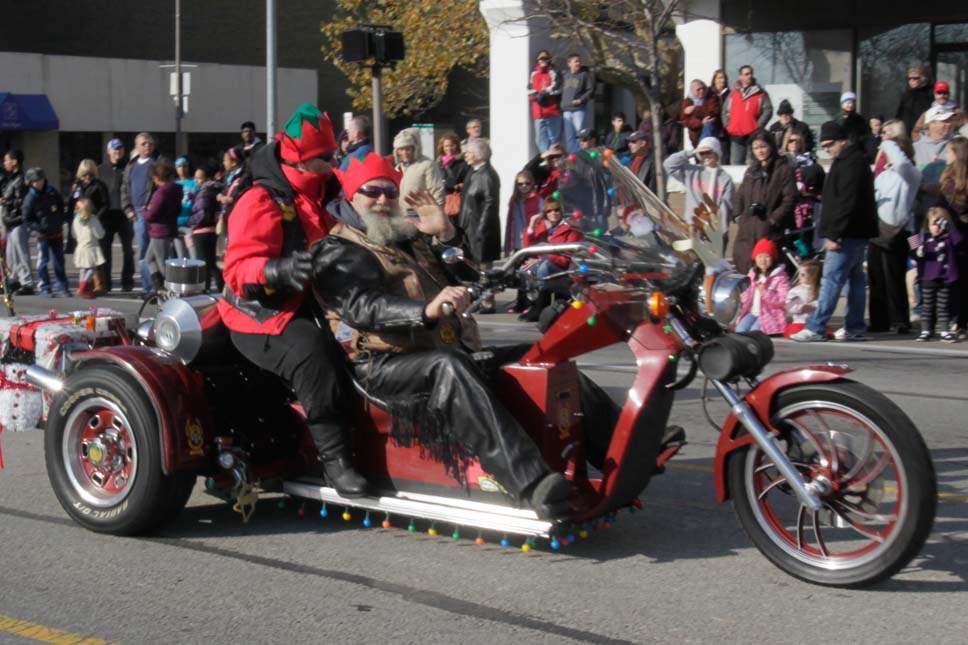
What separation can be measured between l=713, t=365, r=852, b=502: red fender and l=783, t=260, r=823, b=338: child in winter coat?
8215mm

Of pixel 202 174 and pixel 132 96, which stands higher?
pixel 132 96

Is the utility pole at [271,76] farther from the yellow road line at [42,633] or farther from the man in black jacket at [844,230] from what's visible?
the yellow road line at [42,633]

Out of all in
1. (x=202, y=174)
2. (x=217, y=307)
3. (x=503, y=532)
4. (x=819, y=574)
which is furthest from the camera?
(x=202, y=174)

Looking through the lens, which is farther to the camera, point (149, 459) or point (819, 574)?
point (149, 459)

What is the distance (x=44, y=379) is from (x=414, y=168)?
26.0ft

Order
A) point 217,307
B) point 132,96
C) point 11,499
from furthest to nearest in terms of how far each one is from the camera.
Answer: point 132,96, point 11,499, point 217,307

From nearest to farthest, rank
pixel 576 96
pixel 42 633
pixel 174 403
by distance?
pixel 42 633 → pixel 174 403 → pixel 576 96

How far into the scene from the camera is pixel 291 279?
5.80 m

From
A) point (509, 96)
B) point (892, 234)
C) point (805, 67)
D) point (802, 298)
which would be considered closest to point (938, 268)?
point (892, 234)

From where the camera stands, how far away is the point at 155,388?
6020 mm

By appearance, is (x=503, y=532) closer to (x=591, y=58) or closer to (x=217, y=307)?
(x=217, y=307)

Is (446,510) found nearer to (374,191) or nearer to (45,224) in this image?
(374,191)

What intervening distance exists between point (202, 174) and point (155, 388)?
40.7 feet

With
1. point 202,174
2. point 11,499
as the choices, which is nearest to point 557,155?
point 202,174
